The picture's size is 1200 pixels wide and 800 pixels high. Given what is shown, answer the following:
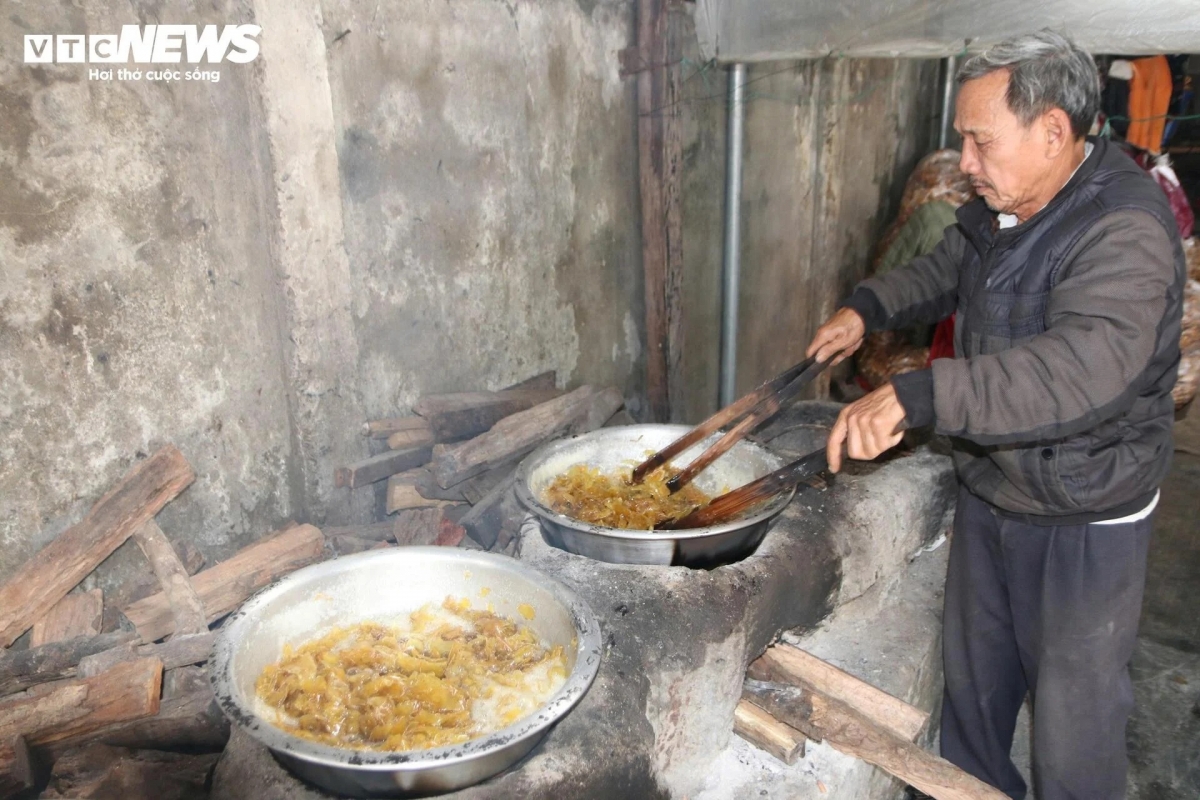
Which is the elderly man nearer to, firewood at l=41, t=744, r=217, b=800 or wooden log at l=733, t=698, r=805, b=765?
wooden log at l=733, t=698, r=805, b=765

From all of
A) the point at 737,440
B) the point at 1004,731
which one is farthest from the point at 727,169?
the point at 1004,731

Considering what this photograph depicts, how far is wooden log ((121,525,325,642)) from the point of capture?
3367 mm

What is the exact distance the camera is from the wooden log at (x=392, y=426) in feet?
13.6

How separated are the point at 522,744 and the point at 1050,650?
205cm

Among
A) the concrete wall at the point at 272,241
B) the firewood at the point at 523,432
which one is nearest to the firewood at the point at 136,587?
the concrete wall at the point at 272,241

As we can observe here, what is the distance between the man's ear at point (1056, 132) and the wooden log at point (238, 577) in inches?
129

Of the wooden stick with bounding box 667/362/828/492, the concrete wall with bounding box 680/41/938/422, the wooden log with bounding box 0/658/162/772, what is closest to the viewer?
the wooden log with bounding box 0/658/162/772

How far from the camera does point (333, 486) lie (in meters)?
4.09

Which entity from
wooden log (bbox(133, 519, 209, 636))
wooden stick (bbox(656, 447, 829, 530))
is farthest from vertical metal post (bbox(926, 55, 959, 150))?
wooden log (bbox(133, 519, 209, 636))

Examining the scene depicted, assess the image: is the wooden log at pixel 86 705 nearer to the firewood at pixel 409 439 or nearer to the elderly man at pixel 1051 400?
the firewood at pixel 409 439

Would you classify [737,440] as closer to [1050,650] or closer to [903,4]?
[1050,650]

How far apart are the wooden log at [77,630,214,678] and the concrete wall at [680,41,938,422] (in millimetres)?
4038

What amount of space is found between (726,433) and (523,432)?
4.74 feet

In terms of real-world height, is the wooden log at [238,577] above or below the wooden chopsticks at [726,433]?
below
